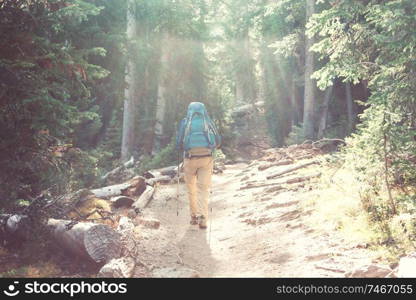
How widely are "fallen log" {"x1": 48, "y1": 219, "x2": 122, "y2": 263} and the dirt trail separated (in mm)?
575

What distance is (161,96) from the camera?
21.7 m

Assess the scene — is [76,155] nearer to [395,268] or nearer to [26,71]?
[26,71]

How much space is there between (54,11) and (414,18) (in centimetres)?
669

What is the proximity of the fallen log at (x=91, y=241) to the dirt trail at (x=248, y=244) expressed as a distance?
1.89 feet

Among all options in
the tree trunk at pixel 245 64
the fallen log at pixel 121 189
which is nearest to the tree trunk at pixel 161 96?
the fallen log at pixel 121 189

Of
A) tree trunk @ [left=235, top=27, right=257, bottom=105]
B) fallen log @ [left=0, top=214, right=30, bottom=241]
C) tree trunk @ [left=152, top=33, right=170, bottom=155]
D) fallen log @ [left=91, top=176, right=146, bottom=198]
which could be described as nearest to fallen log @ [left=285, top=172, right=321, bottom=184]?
fallen log @ [left=91, top=176, right=146, bottom=198]

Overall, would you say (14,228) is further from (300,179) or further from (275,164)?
(275,164)

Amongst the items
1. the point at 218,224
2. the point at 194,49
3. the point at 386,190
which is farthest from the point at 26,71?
the point at 194,49

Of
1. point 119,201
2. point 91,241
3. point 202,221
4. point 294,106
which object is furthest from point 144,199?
point 294,106

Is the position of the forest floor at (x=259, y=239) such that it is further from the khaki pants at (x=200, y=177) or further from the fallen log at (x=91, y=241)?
the khaki pants at (x=200, y=177)

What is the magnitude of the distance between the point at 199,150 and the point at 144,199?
320 centimetres

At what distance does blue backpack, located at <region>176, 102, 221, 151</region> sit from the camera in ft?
27.9

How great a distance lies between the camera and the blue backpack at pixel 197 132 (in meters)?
8.51

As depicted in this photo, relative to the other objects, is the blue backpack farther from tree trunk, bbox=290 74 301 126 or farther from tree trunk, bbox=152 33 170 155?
tree trunk, bbox=290 74 301 126
